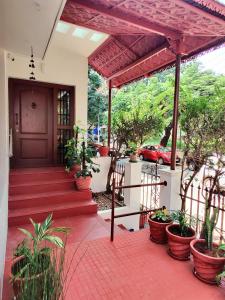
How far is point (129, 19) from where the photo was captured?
325 centimetres

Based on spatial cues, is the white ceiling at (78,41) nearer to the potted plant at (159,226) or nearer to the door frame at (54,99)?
the door frame at (54,99)

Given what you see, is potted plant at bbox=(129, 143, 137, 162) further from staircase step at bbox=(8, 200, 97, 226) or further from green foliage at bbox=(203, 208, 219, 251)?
green foliage at bbox=(203, 208, 219, 251)

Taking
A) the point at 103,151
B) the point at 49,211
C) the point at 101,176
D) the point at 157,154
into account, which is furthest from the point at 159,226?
the point at 157,154

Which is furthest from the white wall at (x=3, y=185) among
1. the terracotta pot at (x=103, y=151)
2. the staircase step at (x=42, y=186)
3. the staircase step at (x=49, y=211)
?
the terracotta pot at (x=103, y=151)

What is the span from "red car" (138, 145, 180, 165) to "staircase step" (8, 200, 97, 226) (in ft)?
27.8

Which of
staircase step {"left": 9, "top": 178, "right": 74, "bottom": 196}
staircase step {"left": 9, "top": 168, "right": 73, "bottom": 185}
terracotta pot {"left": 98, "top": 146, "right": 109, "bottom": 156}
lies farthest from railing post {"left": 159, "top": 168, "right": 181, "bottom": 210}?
terracotta pot {"left": 98, "top": 146, "right": 109, "bottom": 156}

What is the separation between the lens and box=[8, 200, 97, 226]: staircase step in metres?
3.53

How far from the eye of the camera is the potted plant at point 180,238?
8.26 ft

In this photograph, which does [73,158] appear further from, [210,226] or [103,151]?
[210,226]

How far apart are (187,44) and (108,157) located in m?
3.16

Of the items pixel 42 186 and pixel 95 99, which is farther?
pixel 95 99

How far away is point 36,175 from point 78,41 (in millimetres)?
3001

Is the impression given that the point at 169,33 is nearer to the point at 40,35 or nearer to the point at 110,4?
the point at 110,4

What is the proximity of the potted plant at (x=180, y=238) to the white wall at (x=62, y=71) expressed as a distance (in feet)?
11.3
